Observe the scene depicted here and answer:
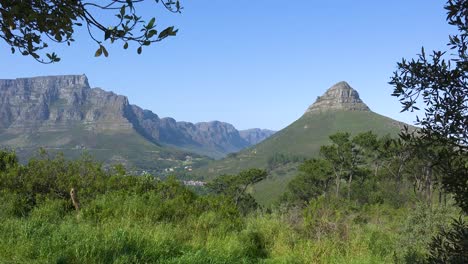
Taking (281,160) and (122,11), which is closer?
(122,11)

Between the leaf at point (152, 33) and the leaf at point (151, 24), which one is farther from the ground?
the leaf at point (151, 24)

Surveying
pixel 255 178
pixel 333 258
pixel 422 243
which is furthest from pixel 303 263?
pixel 255 178

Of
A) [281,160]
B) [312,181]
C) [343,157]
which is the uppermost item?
[343,157]

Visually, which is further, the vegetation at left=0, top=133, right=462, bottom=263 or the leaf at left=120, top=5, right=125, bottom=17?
the vegetation at left=0, top=133, right=462, bottom=263

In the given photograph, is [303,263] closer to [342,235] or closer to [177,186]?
[342,235]

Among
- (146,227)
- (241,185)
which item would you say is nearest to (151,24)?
(146,227)

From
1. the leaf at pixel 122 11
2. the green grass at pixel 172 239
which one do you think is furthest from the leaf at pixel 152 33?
the green grass at pixel 172 239

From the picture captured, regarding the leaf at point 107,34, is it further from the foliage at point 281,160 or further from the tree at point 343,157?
the foliage at point 281,160

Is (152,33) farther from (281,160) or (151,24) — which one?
(281,160)

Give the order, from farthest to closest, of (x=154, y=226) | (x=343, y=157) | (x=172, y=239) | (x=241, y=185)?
(x=241, y=185)
(x=343, y=157)
(x=154, y=226)
(x=172, y=239)

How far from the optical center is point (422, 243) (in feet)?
33.6

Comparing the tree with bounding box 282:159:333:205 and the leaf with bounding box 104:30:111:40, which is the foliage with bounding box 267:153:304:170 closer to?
the tree with bounding box 282:159:333:205

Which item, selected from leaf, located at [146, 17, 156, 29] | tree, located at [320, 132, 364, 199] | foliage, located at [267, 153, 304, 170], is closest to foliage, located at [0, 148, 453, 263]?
leaf, located at [146, 17, 156, 29]

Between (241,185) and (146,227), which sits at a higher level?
(146,227)
